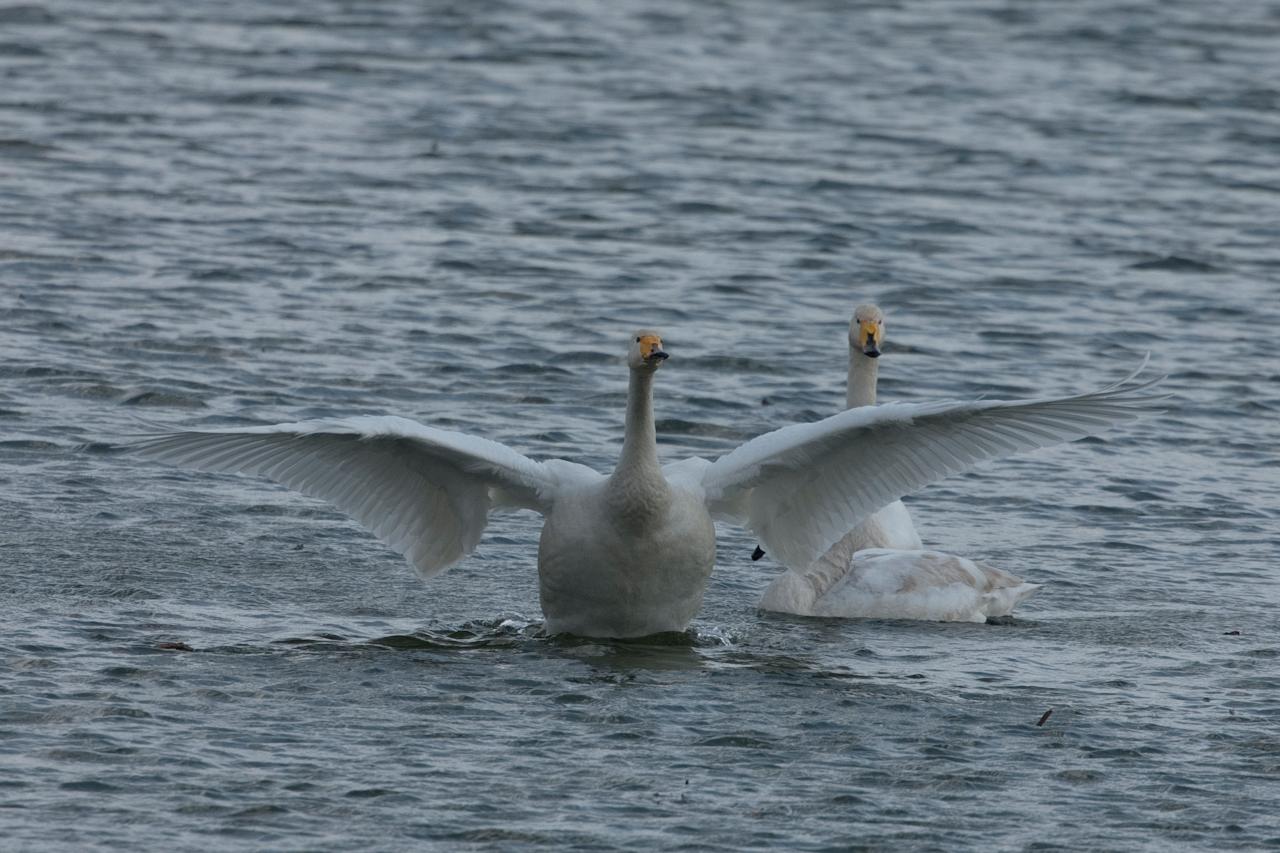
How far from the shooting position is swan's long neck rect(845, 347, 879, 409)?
13.4 meters

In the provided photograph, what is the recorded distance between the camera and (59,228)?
744 inches

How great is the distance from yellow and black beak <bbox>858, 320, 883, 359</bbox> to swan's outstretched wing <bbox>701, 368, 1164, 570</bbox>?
203 centimetres

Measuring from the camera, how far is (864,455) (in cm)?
1073

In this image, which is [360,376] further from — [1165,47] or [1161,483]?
[1165,47]

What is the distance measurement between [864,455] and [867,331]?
2.48 metres

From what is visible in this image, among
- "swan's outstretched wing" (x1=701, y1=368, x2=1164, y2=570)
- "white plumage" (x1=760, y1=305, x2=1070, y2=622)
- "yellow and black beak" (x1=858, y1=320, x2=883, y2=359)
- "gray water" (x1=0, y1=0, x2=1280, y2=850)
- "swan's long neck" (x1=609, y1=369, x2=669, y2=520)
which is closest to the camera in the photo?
"gray water" (x1=0, y1=0, x2=1280, y2=850)

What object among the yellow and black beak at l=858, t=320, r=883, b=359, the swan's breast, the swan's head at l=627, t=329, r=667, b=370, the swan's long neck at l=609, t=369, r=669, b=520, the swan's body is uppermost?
the swan's head at l=627, t=329, r=667, b=370

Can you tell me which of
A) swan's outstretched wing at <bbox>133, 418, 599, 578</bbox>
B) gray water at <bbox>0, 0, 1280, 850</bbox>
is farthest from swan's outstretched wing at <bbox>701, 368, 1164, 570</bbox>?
swan's outstretched wing at <bbox>133, 418, 599, 578</bbox>

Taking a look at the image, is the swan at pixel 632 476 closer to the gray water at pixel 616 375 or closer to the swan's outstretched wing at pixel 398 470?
the swan's outstretched wing at pixel 398 470

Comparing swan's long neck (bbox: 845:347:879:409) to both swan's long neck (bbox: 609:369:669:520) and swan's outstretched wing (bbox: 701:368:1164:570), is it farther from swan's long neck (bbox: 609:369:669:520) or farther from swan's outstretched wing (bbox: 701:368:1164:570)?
swan's long neck (bbox: 609:369:669:520)

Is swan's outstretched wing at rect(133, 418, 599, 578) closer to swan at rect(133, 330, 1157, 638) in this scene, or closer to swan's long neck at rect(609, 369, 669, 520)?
swan at rect(133, 330, 1157, 638)

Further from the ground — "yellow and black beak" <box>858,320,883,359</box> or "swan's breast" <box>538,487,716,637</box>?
"yellow and black beak" <box>858,320,883,359</box>

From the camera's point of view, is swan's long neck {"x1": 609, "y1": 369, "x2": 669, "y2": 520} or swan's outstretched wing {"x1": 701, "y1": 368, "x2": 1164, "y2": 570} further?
swan's long neck {"x1": 609, "y1": 369, "x2": 669, "y2": 520}

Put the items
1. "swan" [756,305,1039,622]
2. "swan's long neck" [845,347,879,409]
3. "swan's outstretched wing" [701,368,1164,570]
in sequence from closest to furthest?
"swan's outstretched wing" [701,368,1164,570] → "swan" [756,305,1039,622] → "swan's long neck" [845,347,879,409]
